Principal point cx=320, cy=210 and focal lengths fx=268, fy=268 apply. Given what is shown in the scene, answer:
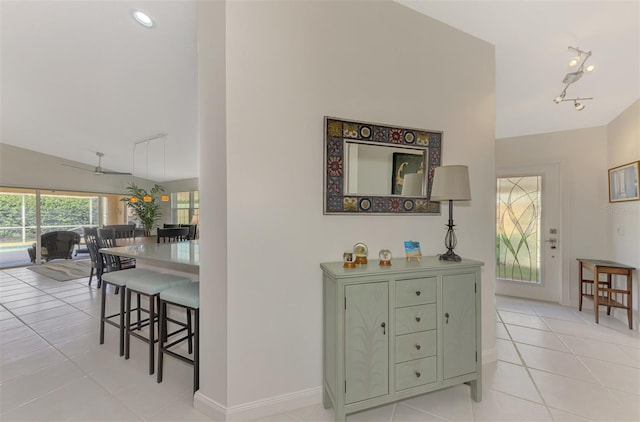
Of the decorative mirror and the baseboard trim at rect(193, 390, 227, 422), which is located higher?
the decorative mirror

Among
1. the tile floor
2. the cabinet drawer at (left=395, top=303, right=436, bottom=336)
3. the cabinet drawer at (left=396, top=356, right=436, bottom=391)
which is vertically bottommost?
the tile floor

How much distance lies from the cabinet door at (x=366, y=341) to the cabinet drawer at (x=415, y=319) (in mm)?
95

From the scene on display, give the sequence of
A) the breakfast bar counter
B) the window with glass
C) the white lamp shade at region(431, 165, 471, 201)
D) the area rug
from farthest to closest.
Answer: the window with glass
the area rug
the breakfast bar counter
the white lamp shade at region(431, 165, 471, 201)

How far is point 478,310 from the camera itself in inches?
73.9

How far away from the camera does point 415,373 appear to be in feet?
5.58

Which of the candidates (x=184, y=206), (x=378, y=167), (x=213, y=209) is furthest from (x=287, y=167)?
(x=184, y=206)

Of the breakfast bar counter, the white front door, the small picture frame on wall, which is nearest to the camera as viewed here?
the breakfast bar counter

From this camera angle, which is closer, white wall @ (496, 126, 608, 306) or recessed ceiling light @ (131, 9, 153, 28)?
recessed ceiling light @ (131, 9, 153, 28)

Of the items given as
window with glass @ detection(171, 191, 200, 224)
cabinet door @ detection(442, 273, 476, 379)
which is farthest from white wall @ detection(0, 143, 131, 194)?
cabinet door @ detection(442, 273, 476, 379)

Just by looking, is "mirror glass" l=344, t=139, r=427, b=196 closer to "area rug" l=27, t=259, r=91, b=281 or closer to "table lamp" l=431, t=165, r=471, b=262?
"table lamp" l=431, t=165, r=471, b=262

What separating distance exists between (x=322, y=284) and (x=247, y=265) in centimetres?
53

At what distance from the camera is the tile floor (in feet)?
5.60

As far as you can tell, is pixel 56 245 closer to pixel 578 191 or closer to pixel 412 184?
pixel 412 184

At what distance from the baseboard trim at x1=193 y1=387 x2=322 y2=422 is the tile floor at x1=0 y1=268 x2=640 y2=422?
1.5 inches
